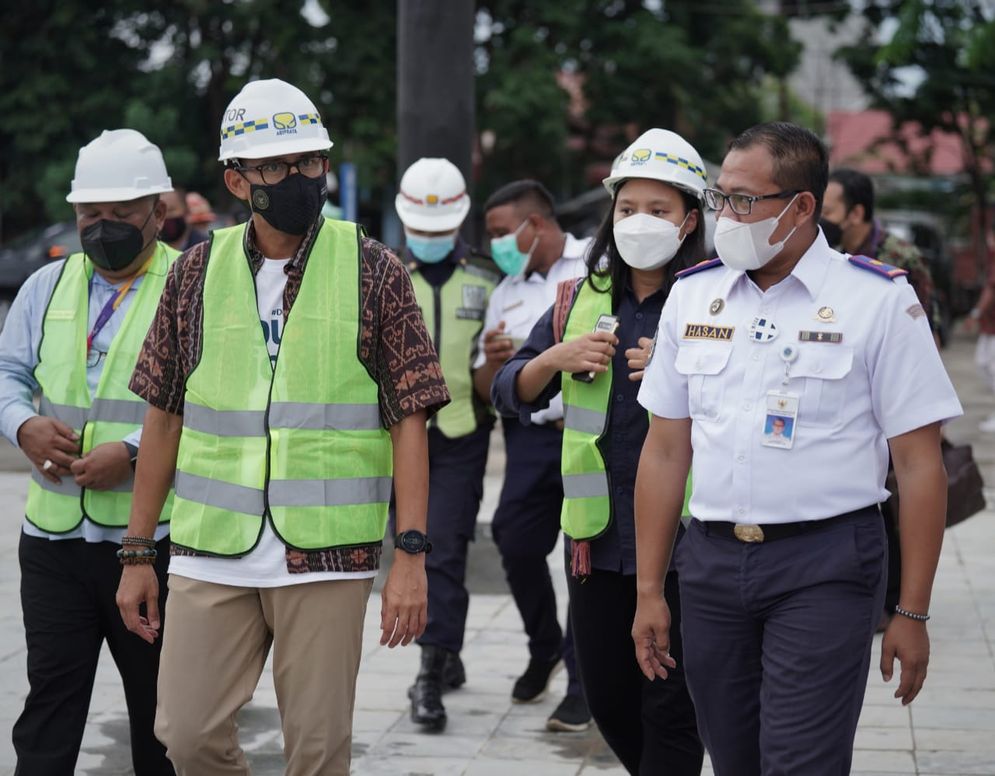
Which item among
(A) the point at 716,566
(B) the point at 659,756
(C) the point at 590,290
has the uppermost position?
(C) the point at 590,290

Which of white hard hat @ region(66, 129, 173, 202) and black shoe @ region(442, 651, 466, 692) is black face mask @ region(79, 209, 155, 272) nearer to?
white hard hat @ region(66, 129, 173, 202)

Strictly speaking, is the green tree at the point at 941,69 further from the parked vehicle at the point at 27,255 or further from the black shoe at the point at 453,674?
the black shoe at the point at 453,674

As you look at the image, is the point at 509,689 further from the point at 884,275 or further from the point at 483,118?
the point at 483,118

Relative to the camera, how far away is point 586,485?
461cm

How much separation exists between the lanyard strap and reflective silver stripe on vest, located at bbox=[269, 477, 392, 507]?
1127 millimetres

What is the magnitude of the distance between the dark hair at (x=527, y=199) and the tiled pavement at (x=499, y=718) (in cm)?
198

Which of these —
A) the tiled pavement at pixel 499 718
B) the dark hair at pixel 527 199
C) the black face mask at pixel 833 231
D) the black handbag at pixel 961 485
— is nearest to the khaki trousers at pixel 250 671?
the tiled pavement at pixel 499 718

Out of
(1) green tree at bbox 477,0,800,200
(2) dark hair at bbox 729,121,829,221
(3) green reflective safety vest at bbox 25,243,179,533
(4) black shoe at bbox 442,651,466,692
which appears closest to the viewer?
(2) dark hair at bbox 729,121,829,221

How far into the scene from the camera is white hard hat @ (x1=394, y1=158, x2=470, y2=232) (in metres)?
6.61

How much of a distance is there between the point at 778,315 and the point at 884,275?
0.25 meters

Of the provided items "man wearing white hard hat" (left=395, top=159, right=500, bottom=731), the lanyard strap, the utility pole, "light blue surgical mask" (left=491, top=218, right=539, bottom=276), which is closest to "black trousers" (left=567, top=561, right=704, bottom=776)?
the lanyard strap

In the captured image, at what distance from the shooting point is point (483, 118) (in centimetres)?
3241

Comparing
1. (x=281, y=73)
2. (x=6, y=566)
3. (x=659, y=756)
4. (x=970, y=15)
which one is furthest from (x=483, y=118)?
(x=659, y=756)

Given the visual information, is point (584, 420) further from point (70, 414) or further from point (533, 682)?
point (533, 682)
